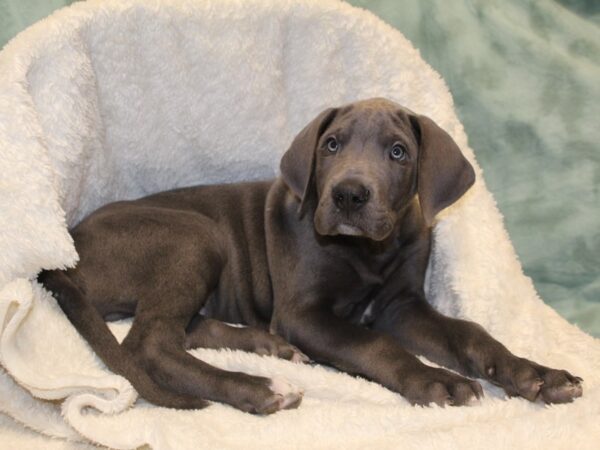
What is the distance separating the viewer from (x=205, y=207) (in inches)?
186

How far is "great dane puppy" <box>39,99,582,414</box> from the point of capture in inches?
146

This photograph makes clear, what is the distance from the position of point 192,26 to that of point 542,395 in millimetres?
2596

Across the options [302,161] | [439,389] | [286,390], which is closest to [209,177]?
[302,161]

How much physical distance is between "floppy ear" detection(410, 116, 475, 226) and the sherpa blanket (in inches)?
21.0

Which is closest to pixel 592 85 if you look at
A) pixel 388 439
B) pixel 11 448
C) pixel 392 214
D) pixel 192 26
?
pixel 392 214

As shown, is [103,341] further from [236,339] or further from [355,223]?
[355,223]

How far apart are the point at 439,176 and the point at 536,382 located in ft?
3.35

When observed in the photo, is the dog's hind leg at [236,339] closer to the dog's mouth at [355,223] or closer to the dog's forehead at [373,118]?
the dog's mouth at [355,223]

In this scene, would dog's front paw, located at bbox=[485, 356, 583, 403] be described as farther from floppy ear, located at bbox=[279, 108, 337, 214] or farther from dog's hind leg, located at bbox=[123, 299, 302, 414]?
floppy ear, located at bbox=[279, 108, 337, 214]

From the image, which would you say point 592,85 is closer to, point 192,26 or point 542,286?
point 542,286

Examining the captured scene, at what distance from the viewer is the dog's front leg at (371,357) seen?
3.60 metres

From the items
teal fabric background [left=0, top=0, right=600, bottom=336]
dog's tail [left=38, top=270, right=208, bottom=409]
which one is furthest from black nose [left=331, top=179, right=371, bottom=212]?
teal fabric background [left=0, top=0, right=600, bottom=336]

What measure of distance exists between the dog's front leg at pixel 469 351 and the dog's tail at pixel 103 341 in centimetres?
114

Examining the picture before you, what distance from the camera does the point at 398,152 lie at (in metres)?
4.16
